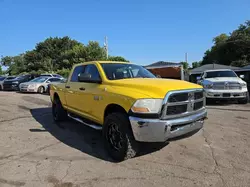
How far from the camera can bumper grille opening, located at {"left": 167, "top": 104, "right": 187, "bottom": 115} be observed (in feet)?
11.1

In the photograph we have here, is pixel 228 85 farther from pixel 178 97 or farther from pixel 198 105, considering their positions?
pixel 178 97

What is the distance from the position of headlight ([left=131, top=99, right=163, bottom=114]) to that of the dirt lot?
0.96 m

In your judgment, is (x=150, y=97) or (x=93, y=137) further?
(x=93, y=137)

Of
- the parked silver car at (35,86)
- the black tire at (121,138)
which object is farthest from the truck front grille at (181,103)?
the parked silver car at (35,86)

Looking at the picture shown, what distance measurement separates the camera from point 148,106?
3314 millimetres

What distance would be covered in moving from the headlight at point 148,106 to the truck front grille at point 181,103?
11 centimetres

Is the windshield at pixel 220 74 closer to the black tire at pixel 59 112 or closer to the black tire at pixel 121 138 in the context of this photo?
the black tire at pixel 59 112

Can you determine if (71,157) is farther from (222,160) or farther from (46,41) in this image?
(46,41)

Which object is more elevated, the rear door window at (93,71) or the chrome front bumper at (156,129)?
the rear door window at (93,71)

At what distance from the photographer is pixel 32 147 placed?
14.9 ft

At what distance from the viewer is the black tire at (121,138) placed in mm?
3510

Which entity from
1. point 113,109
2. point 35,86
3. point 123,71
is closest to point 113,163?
point 113,109

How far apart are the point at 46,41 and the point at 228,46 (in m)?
42.4

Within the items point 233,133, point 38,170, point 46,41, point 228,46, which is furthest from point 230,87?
point 46,41
